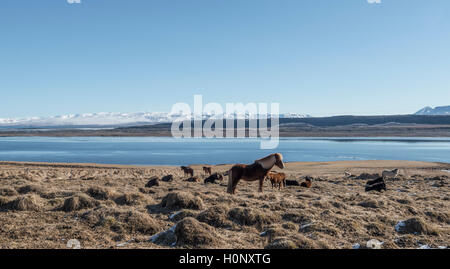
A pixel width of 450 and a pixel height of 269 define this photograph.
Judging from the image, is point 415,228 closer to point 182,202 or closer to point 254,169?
point 254,169

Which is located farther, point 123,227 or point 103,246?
point 123,227

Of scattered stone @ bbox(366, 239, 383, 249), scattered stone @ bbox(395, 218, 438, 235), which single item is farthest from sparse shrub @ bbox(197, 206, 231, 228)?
scattered stone @ bbox(395, 218, 438, 235)

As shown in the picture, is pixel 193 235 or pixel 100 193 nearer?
pixel 193 235

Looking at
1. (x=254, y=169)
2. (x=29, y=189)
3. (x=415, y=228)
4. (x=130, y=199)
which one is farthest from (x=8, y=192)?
(x=415, y=228)

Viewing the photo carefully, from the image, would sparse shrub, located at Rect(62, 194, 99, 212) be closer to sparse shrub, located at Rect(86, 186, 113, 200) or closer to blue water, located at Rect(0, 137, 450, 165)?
sparse shrub, located at Rect(86, 186, 113, 200)

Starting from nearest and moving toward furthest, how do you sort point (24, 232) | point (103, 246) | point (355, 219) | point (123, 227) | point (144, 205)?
point (103, 246) → point (24, 232) → point (123, 227) → point (355, 219) → point (144, 205)

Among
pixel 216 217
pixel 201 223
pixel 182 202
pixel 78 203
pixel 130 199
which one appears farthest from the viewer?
pixel 130 199

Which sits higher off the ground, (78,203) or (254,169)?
(254,169)
